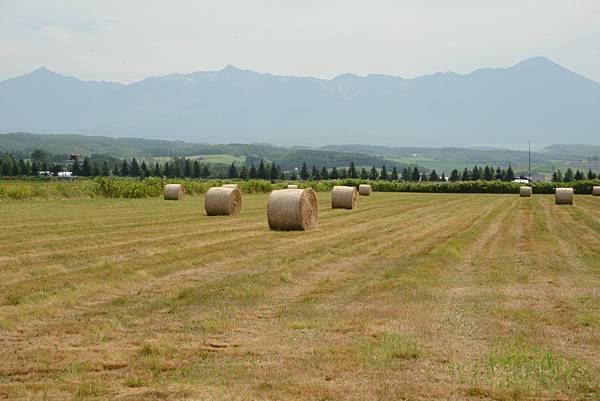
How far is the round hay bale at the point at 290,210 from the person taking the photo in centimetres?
2806

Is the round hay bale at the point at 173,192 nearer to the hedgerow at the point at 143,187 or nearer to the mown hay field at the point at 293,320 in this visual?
the hedgerow at the point at 143,187

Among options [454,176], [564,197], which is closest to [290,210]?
[564,197]

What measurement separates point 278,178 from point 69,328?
172122 millimetres

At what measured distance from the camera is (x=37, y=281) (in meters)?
15.1

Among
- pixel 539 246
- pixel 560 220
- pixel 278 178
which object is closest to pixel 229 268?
pixel 539 246

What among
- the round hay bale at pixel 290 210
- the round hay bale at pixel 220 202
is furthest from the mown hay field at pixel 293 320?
the round hay bale at pixel 220 202

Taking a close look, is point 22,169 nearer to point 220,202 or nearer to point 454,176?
point 454,176

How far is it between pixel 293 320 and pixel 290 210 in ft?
54.0

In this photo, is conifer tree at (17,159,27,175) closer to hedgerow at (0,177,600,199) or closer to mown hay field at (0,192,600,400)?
hedgerow at (0,177,600,199)

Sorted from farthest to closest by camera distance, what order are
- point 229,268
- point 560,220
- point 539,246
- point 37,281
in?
point 560,220, point 539,246, point 229,268, point 37,281

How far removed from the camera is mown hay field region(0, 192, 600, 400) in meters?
8.36

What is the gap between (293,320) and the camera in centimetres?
1178

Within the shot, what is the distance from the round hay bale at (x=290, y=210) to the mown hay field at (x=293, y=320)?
450 centimetres

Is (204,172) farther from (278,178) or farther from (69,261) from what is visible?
(69,261)
